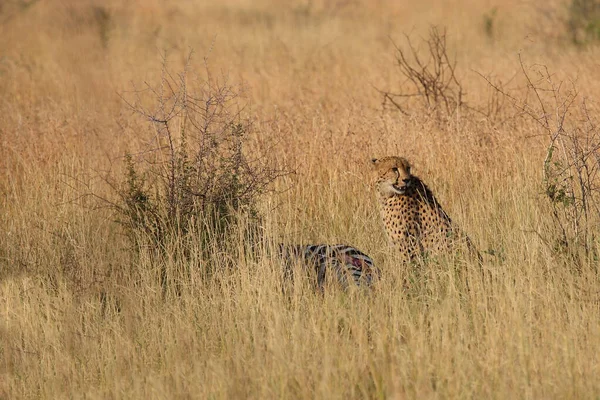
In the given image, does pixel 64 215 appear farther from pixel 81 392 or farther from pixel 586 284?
pixel 586 284

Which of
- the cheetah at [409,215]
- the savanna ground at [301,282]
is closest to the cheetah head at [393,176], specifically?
the cheetah at [409,215]

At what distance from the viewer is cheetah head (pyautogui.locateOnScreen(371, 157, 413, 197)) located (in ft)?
15.3

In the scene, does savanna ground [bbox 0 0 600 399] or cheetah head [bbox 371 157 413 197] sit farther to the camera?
cheetah head [bbox 371 157 413 197]

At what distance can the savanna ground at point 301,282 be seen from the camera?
321 cm

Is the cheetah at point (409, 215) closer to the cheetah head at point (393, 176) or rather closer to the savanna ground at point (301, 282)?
the cheetah head at point (393, 176)

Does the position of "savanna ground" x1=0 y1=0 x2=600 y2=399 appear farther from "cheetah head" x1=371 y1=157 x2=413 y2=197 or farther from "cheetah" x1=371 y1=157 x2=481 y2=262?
"cheetah head" x1=371 y1=157 x2=413 y2=197

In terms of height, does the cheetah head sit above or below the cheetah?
above

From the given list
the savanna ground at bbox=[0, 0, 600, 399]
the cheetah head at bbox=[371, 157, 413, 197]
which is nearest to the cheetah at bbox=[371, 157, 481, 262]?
the cheetah head at bbox=[371, 157, 413, 197]

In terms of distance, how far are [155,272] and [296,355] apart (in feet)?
4.17

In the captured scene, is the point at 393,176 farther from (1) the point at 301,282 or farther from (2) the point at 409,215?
(1) the point at 301,282

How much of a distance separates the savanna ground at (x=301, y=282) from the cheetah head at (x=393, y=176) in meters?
0.30

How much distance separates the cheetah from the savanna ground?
0.44 feet

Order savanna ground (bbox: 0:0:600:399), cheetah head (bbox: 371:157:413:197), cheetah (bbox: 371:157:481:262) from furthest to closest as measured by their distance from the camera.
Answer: cheetah head (bbox: 371:157:413:197) → cheetah (bbox: 371:157:481:262) → savanna ground (bbox: 0:0:600:399)

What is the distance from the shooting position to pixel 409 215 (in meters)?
4.64
